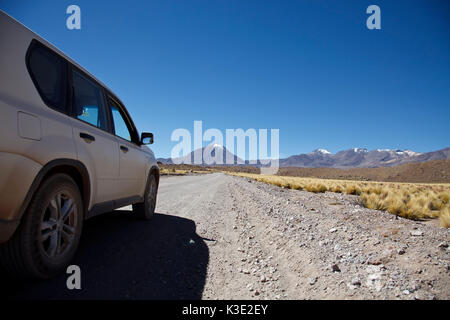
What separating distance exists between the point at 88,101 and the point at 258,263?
3126mm

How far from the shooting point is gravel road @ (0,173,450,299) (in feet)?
6.70

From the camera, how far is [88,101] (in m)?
3.04

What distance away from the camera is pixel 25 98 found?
1791 millimetres

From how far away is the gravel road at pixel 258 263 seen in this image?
2.04 m

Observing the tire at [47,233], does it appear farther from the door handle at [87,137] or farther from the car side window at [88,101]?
the car side window at [88,101]

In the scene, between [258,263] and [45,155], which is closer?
[45,155]

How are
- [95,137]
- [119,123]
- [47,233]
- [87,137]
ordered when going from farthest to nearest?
1. [119,123]
2. [95,137]
3. [87,137]
4. [47,233]

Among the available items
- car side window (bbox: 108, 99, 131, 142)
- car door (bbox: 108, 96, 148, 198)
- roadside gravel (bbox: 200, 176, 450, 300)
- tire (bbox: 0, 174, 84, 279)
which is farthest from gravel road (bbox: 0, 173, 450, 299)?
car side window (bbox: 108, 99, 131, 142)

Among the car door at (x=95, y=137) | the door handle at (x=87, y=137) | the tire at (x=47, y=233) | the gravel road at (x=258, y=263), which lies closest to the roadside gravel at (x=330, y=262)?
the gravel road at (x=258, y=263)

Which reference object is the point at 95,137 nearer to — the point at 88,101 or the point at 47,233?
the point at 88,101

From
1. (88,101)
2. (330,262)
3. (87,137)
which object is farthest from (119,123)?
(330,262)

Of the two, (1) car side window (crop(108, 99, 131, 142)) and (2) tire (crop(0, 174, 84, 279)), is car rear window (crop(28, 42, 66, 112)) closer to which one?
(2) tire (crop(0, 174, 84, 279))
